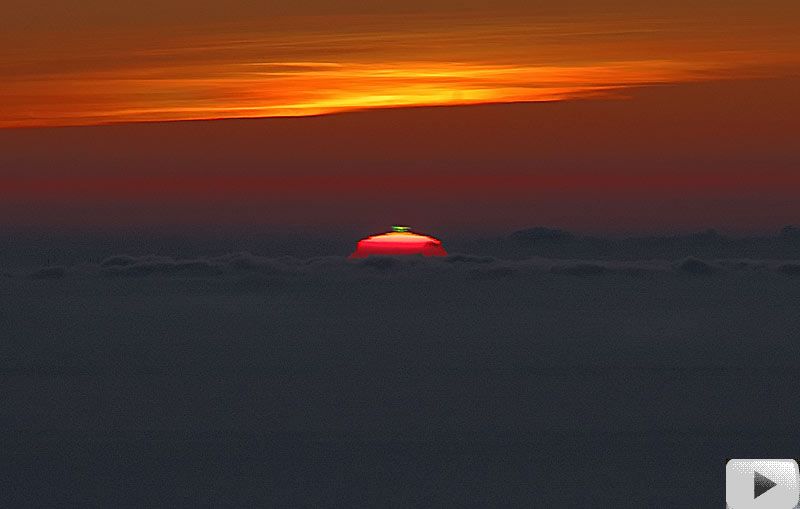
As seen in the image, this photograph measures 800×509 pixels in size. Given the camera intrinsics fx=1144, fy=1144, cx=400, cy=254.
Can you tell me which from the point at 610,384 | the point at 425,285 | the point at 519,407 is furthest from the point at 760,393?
the point at 425,285

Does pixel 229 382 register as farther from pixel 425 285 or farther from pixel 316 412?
pixel 425 285

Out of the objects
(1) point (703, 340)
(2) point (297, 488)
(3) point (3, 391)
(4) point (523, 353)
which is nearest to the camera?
(2) point (297, 488)

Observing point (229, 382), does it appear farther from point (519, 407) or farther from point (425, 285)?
point (425, 285)

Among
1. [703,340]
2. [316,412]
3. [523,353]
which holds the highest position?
[703,340]

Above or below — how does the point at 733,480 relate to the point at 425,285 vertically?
below

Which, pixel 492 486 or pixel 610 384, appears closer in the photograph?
pixel 492 486

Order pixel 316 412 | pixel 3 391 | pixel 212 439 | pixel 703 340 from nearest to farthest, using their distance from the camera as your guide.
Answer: pixel 212 439 → pixel 316 412 → pixel 3 391 → pixel 703 340

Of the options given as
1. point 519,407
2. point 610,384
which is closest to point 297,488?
point 519,407
